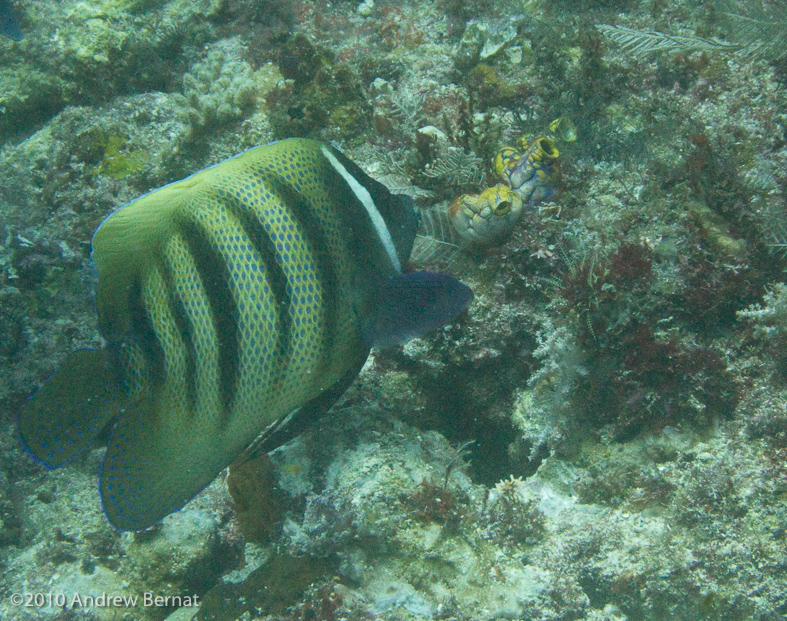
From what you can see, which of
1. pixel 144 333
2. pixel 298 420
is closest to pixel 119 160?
pixel 144 333

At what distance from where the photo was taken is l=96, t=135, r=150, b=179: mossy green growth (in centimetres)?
364

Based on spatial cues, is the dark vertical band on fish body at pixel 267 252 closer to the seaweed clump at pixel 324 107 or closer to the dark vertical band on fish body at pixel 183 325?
the dark vertical band on fish body at pixel 183 325

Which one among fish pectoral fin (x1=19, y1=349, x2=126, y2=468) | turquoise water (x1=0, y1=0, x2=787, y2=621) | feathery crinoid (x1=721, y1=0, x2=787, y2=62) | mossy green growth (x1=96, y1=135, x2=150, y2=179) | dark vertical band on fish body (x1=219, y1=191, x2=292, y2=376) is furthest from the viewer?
mossy green growth (x1=96, y1=135, x2=150, y2=179)

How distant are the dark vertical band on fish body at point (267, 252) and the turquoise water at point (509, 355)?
1.57 feet

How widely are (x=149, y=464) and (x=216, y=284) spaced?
628 millimetres

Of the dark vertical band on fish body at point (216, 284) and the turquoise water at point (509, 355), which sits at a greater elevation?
the dark vertical band on fish body at point (216, 284)

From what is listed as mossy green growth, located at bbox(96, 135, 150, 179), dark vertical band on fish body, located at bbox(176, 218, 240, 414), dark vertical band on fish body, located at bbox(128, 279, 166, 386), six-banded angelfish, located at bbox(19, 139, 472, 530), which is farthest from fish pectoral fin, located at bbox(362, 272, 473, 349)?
mossy green growth, located at bbox(96, 135, 150, 179)

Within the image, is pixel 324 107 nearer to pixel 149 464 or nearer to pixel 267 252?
pixel 267 252

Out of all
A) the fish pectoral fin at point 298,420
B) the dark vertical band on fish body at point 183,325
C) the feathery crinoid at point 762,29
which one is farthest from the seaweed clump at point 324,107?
the feathery crinoid at point 762,29

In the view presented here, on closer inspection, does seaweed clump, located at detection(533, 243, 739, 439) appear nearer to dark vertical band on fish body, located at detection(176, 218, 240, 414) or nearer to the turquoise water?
the turquoise water

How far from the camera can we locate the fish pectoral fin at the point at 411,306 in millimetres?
1574

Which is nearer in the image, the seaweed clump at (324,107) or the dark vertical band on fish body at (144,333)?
the dark vertical band on fish body at (144,333)

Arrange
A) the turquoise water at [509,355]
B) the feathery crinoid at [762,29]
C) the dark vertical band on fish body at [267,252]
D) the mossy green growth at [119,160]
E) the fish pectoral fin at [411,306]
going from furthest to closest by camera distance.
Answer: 1. the mossy green growth at [119,160]
2. the feathery crinoid at [762,29]
3. the turquoise water at [509,355]
4. the fish pectoral fin at [411,306]
5. the dark vertical band on fish body at [267,252]

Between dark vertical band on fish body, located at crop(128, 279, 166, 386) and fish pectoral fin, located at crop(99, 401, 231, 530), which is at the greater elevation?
dark vertical band on fish body, located at crop(128, 279, 166, 386)
